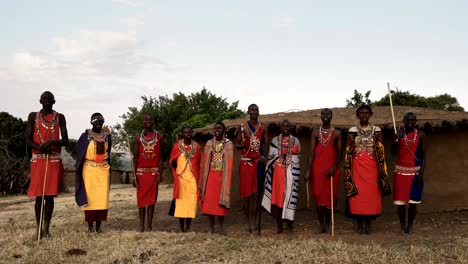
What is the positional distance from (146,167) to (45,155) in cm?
142

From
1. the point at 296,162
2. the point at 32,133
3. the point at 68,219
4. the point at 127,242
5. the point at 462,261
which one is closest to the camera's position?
the point at 462,261

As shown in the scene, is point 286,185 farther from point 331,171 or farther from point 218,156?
point 218,156

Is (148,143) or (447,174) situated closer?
(148,143)

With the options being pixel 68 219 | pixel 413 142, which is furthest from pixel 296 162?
pixel 68 219

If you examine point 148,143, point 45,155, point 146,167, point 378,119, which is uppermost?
point 378,119

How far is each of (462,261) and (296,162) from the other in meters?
2.87

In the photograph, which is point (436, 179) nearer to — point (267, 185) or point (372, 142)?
point (372, 142)

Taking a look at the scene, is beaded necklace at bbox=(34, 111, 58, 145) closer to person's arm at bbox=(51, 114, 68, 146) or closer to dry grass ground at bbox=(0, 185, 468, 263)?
person's arm at bbox=(51, 114, 68, 146)

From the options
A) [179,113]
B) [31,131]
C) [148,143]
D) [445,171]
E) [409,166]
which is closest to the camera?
[31,131]

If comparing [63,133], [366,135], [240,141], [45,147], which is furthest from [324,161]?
[45,147]

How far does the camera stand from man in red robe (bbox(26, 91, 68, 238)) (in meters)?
6.75

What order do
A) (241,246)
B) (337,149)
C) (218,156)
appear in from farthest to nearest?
(218,156) < (337,149) < (241,246)

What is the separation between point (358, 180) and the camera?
23.1 feet

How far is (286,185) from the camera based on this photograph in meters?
7.37
